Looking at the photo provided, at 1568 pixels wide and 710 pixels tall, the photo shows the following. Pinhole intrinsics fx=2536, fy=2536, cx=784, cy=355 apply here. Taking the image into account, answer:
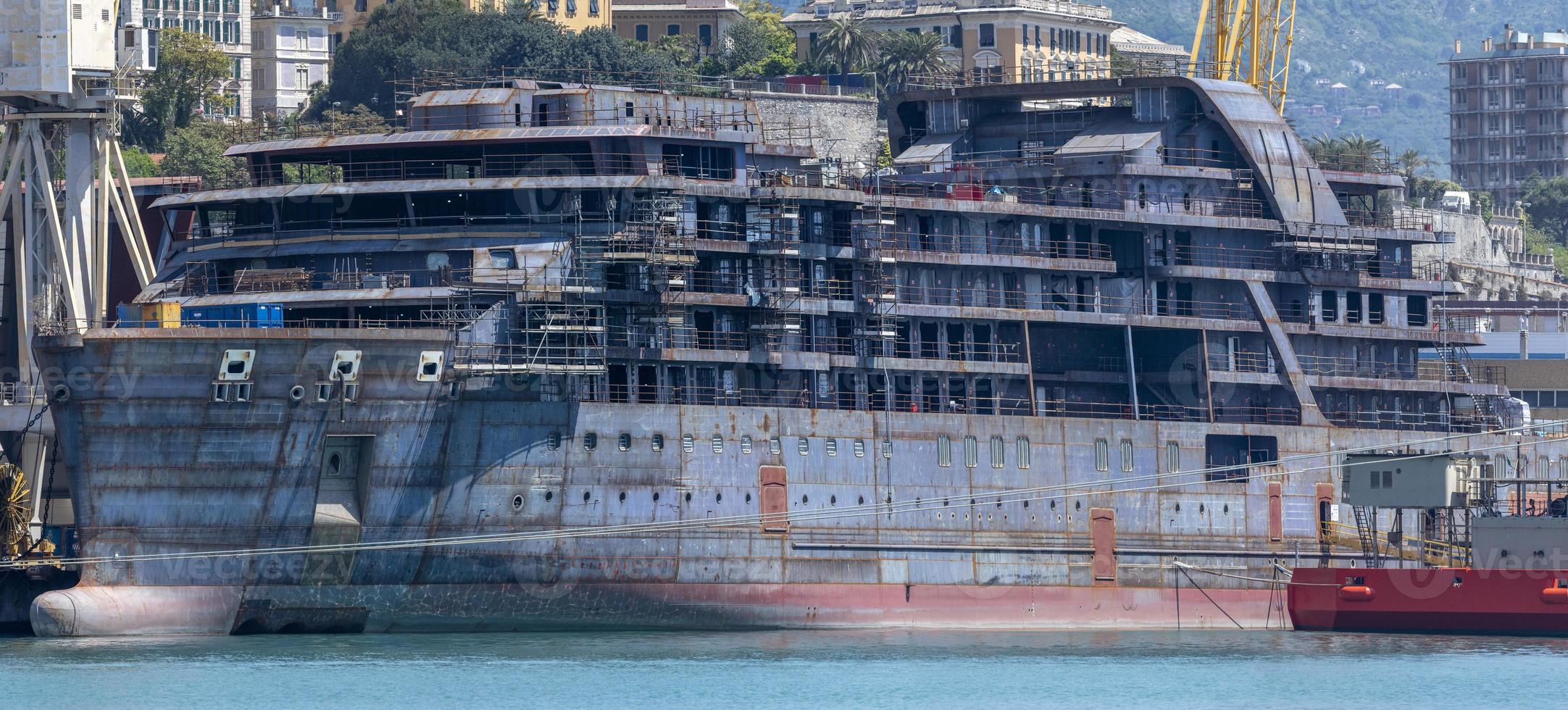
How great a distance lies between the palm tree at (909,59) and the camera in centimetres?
13338


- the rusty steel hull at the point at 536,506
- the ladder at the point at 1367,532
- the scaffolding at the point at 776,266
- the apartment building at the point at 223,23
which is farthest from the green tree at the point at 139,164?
the ladder at the point at 1367,532

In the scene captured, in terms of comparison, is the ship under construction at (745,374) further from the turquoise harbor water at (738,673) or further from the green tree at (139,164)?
the green tree at (139,164)

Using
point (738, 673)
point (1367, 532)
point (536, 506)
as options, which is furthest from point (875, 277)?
point (1367, 532)

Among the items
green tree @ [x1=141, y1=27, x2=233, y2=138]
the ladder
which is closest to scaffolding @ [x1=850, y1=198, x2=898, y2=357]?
the ladder

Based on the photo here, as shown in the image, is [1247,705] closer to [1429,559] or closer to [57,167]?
[1429,559]

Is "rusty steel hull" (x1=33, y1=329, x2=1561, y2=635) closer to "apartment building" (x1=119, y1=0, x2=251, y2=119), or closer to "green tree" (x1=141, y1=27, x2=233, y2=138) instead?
"green tree" (x1=141, y1=27, x2=233, y2=138)

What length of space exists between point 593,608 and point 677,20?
91795 millimetres

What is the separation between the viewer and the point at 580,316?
203 ft

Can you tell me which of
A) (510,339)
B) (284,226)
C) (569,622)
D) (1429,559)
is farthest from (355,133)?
(1429,559)

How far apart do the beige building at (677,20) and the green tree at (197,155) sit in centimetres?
3457

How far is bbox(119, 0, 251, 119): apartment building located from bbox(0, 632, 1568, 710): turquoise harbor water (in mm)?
88467

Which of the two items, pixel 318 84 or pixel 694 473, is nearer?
pixel 694 473

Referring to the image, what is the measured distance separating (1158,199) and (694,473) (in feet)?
62.7

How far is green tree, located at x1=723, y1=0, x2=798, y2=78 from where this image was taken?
5320 inches
